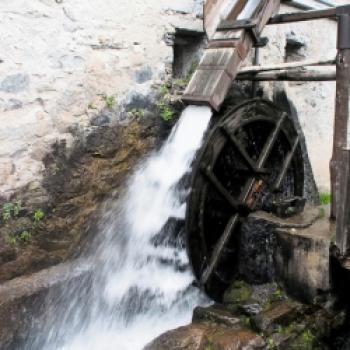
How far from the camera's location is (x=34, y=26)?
3.18 meters

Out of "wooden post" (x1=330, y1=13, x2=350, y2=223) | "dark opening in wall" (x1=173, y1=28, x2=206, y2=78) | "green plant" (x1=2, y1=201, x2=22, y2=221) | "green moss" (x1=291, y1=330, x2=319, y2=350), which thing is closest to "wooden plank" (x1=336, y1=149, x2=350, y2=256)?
"wooden post" (x1=330, y1=13, x2=350, y2=223)

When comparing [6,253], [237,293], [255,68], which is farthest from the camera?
[255,68]

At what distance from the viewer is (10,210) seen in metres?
3.13

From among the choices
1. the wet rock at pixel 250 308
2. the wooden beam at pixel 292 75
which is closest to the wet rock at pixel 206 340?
the wet rock at pixel 250 308

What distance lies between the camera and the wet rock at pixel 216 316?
294 centimetres

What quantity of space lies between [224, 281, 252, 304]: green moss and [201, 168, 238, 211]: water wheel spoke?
0.58 m

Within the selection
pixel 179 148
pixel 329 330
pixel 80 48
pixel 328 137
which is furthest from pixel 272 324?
pixel 328 137

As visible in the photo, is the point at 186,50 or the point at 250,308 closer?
the point at 250,308

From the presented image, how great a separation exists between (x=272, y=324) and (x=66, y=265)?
1.47 metres

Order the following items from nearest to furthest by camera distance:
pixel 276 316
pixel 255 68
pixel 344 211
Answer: pixel 344 211 < pixel 276 316 < pixel 255 68

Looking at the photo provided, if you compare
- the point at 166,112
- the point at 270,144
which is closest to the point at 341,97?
the point at 270,144

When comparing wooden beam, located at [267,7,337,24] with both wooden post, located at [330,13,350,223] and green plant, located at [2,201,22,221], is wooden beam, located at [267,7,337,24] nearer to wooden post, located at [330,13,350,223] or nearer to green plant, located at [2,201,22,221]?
wooden post, located at [330,13,350,223]

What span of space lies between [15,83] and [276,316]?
2304 mm

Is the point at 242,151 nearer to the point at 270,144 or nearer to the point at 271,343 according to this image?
the point at 270,144
